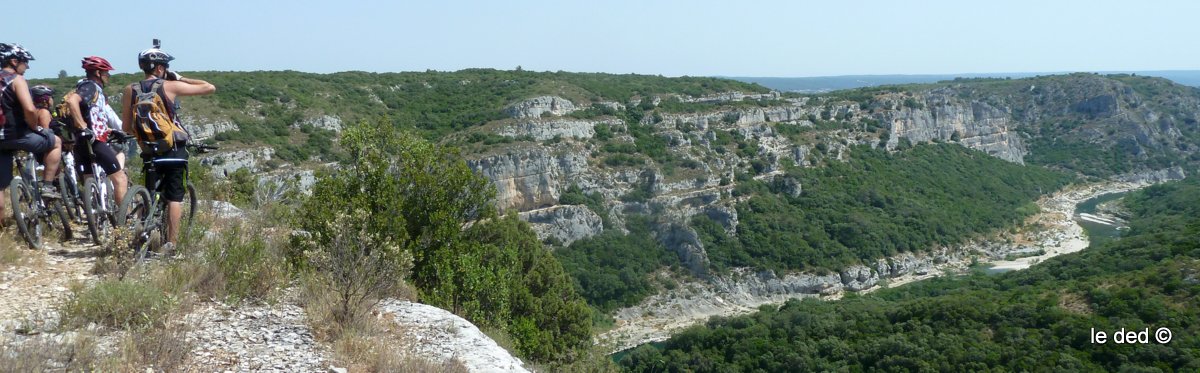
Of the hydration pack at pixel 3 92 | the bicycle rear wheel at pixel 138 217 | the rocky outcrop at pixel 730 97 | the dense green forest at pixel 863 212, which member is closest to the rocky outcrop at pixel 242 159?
the dense green forest at pixel 863 212

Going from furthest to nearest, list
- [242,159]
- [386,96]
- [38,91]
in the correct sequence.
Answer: [386,96]
[242,159]
[38,91]

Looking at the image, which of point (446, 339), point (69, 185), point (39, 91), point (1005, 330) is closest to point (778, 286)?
point (1005, 330)

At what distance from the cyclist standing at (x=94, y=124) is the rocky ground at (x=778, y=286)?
26.9 meters

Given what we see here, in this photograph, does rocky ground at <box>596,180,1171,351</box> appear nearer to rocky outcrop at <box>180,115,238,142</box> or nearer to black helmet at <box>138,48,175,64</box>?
rocky outcrop at <box>180,115,238,142</box>

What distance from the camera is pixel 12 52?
5059 millimetres

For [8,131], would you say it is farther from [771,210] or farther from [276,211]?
[771,210]

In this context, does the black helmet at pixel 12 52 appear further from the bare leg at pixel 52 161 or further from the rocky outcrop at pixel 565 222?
the rocky outcrop at pixel 565 222

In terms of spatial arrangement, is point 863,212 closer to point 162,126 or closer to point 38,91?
point 162,126

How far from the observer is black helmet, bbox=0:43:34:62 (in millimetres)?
5027

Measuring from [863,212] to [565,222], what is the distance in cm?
2427

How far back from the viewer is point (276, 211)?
7.59 metres

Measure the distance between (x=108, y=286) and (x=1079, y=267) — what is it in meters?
33.6

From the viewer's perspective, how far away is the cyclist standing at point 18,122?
4918 millimetres

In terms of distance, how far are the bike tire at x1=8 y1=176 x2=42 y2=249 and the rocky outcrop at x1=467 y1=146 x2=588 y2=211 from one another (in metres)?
34.0
